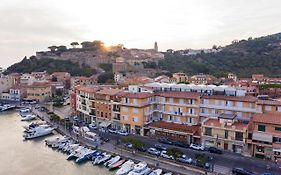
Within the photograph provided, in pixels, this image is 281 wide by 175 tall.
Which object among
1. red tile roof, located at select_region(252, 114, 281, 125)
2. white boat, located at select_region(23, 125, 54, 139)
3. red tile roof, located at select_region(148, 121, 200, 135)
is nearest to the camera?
red tile roof, located at select_region(252, 114, 281, 125)

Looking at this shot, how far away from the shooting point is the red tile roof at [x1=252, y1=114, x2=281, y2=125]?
78.9 ft

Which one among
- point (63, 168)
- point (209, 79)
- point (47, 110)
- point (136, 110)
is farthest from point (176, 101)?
point (209, 79)

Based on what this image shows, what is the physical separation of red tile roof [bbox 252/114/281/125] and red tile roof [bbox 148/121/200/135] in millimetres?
5965

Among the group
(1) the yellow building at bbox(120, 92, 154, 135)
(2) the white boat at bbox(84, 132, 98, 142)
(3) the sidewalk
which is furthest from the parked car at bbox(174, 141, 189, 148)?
(2) the white boat at bbox(84, 132, 98, 142)

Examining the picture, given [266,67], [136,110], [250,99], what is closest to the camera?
[250,99]

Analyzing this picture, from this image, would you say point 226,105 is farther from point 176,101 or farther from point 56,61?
point 56,61

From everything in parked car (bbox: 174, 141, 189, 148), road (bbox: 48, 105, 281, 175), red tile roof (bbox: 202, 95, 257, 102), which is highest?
red tile roof (bbox: 202, 95, 257, 102)

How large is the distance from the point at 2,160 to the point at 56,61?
6853cm

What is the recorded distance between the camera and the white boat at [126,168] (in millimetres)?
22969

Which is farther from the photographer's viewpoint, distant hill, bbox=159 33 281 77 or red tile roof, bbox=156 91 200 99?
distant hill, bbox=159 33 281 77

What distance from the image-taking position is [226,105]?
29328 mm

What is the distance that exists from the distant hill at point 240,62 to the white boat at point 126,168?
5353 centimetres

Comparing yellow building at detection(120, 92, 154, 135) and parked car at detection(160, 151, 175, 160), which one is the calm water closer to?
parked car at detection(160, 151, 175, 160)

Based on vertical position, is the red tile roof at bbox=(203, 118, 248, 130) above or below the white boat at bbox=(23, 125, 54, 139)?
above
